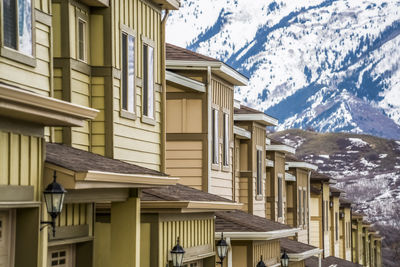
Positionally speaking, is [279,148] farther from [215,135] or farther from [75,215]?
[75,215]

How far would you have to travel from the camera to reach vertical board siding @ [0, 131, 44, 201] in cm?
1045

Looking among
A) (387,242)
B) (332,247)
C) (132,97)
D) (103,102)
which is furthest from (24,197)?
(387,242)

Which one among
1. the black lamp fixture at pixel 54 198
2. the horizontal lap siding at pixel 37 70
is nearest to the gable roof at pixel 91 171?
the black lamp fixture at pixel 54 198

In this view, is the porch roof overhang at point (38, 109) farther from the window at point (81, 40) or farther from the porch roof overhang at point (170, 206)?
the window at point (81, 40)

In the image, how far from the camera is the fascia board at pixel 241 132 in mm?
29458

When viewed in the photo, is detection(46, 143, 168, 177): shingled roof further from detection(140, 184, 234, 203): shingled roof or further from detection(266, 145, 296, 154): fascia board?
detection(266, 145, 296, 154): fascia board

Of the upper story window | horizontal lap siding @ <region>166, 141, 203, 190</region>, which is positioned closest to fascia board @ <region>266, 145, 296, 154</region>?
horizontal lap siding @ <region>166, 141, 203, 190</region>

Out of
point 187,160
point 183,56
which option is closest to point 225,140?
point 187,160

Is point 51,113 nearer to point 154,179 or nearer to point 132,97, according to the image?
point 154,179

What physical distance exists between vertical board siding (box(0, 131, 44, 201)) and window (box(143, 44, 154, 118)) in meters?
7.38

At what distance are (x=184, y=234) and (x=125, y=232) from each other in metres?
3.30

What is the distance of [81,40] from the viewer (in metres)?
16.0

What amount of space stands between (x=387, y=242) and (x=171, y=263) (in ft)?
322

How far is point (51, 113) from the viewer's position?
1074 cm
